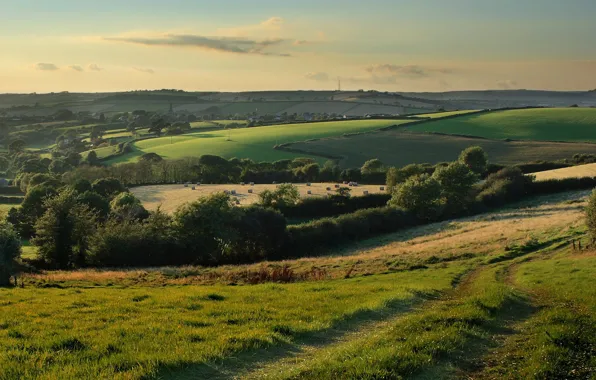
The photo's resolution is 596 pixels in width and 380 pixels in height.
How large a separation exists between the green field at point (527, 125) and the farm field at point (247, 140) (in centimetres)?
2012

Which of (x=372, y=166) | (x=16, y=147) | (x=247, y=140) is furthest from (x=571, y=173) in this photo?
(x=16, y=147)

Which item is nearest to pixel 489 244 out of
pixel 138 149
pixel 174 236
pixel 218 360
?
pixel 174 236

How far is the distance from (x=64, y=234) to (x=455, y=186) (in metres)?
53.2

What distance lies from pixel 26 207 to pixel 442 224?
2279 inches

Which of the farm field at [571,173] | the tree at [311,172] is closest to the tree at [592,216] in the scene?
the farm field at [571,173]

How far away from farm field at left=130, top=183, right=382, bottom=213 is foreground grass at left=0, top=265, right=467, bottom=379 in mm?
65378

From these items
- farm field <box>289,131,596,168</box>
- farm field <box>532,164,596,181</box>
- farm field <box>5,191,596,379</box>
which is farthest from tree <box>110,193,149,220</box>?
farm field <box>532,164,596,181</box>

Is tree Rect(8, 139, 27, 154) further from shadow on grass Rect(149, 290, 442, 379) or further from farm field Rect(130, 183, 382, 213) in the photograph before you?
shadow on grass Rect(149, 290, 442, 379)

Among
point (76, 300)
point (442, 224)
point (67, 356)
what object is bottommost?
point (442, 224)

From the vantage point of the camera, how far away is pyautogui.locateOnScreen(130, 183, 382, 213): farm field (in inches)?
3679

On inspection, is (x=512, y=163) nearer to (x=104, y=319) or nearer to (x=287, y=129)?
(x=287, y=129)

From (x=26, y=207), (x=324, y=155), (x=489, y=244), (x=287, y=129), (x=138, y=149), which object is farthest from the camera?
(x=287, y=129)

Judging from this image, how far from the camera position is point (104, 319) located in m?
18.3

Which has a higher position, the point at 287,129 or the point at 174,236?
the point at 287,129
